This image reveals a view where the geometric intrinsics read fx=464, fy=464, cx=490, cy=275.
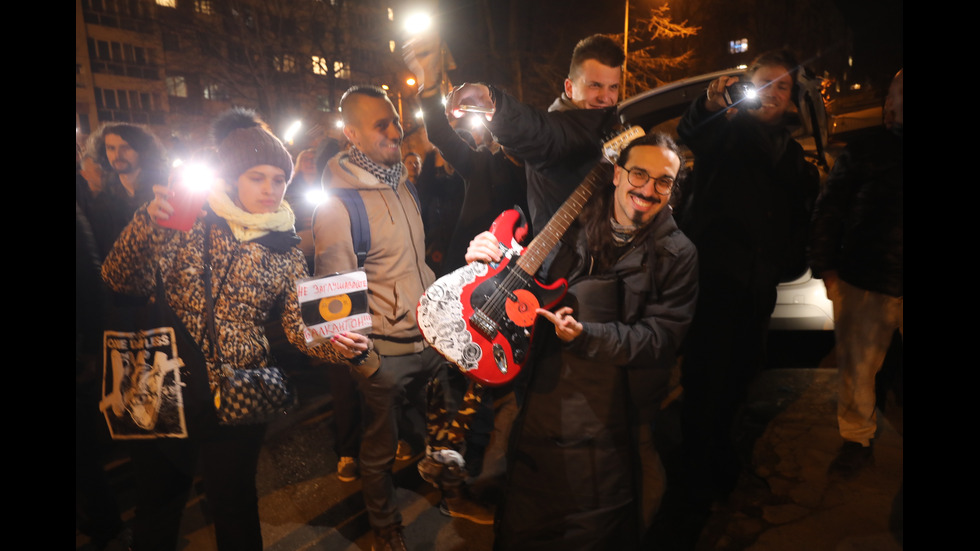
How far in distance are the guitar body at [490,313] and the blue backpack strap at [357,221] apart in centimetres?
45

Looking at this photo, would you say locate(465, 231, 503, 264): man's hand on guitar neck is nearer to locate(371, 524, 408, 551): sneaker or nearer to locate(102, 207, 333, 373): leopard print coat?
locate(102, 207, 333, 373): leopard print coat

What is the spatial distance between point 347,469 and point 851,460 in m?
3.42

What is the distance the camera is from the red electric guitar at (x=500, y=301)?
7.39 ft

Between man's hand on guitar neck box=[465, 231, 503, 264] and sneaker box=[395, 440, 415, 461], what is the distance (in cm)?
196

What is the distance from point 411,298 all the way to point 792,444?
3005 mm

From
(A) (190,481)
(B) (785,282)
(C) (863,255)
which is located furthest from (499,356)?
(B) (785,282)

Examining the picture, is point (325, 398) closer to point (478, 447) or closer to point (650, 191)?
point (478, 447)

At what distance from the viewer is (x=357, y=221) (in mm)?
2451

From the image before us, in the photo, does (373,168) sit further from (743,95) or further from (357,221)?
(743,95)

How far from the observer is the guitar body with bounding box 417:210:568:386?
2.25 meters

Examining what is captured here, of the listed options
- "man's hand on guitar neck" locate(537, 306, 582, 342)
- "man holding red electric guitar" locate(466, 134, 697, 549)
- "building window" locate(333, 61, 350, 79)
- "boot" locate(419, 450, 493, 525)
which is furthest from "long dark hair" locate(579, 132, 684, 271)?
"building window" locate(333, 61, 350, 79)

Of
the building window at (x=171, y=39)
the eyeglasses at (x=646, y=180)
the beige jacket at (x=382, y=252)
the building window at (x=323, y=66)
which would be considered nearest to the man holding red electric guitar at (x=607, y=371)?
the eyeglasses at (x=646, y=180)

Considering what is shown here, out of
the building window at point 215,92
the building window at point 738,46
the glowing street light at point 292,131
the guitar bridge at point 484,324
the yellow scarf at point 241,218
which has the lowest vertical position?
the guitar bridge at point 484,324

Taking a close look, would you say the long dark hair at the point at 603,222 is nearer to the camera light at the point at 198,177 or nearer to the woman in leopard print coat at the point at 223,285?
the woman in leopard print coat at the point at 223,285
